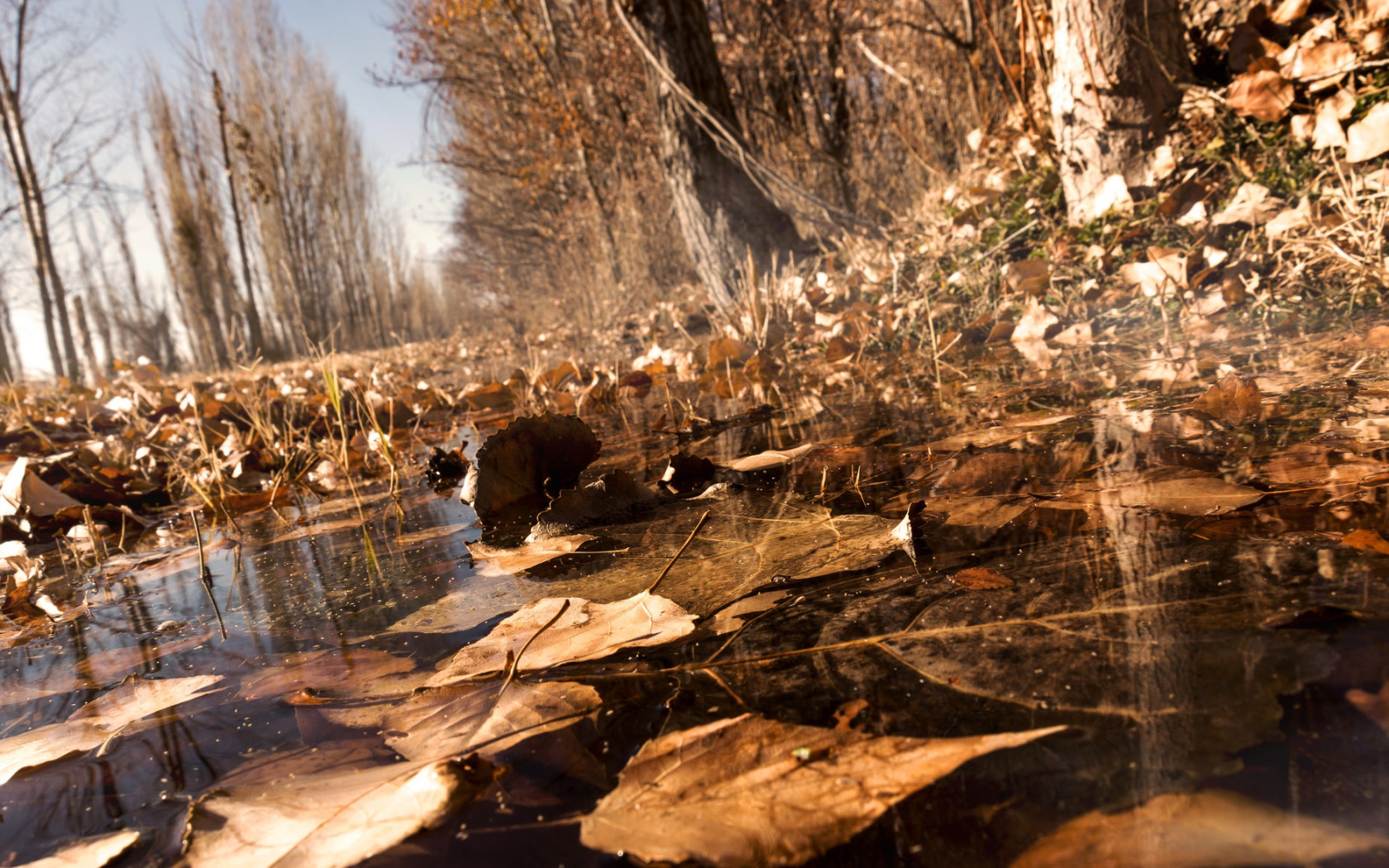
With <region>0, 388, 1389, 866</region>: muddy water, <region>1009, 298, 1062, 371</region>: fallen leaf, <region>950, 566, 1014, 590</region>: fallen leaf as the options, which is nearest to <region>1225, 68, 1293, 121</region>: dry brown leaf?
<region>1009, 298, 1062, 371</region>: fallen leaf

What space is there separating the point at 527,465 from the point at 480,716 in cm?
72

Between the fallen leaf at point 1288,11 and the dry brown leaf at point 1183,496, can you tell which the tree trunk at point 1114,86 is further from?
the dry brown leaf at point 1183,496

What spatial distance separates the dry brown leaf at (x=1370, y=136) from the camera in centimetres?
191

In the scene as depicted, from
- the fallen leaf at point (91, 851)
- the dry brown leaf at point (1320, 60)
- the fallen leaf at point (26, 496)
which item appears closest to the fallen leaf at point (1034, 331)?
the dry brown leaf at point (1320, 60)

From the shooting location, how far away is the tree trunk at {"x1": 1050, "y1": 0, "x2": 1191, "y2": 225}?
2.53 metres

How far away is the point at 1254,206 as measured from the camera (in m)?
2.11

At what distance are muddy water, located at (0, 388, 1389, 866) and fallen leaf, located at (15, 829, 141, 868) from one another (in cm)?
1

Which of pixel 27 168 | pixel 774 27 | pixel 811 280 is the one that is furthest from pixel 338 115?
pixel 811 280

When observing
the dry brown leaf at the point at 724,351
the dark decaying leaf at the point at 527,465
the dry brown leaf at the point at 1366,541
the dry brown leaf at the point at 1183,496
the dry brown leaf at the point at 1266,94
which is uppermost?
the dry brown leaf at the point at 1266,94

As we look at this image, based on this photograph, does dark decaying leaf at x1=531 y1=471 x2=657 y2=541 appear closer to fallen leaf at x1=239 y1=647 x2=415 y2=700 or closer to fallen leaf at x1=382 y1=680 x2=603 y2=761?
fallen leaf at x1=239 y1=647 x2=415 y2=700

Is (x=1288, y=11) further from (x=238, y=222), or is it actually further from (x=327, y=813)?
(x=238, y=222)

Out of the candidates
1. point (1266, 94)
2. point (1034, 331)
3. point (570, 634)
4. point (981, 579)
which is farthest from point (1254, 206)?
point (570, 634)

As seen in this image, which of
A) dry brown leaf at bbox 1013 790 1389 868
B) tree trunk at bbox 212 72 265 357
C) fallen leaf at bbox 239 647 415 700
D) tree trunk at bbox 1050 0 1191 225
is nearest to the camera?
dry brown leaf at bbox 1013 790 1389 868

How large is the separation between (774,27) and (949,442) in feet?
18.0
